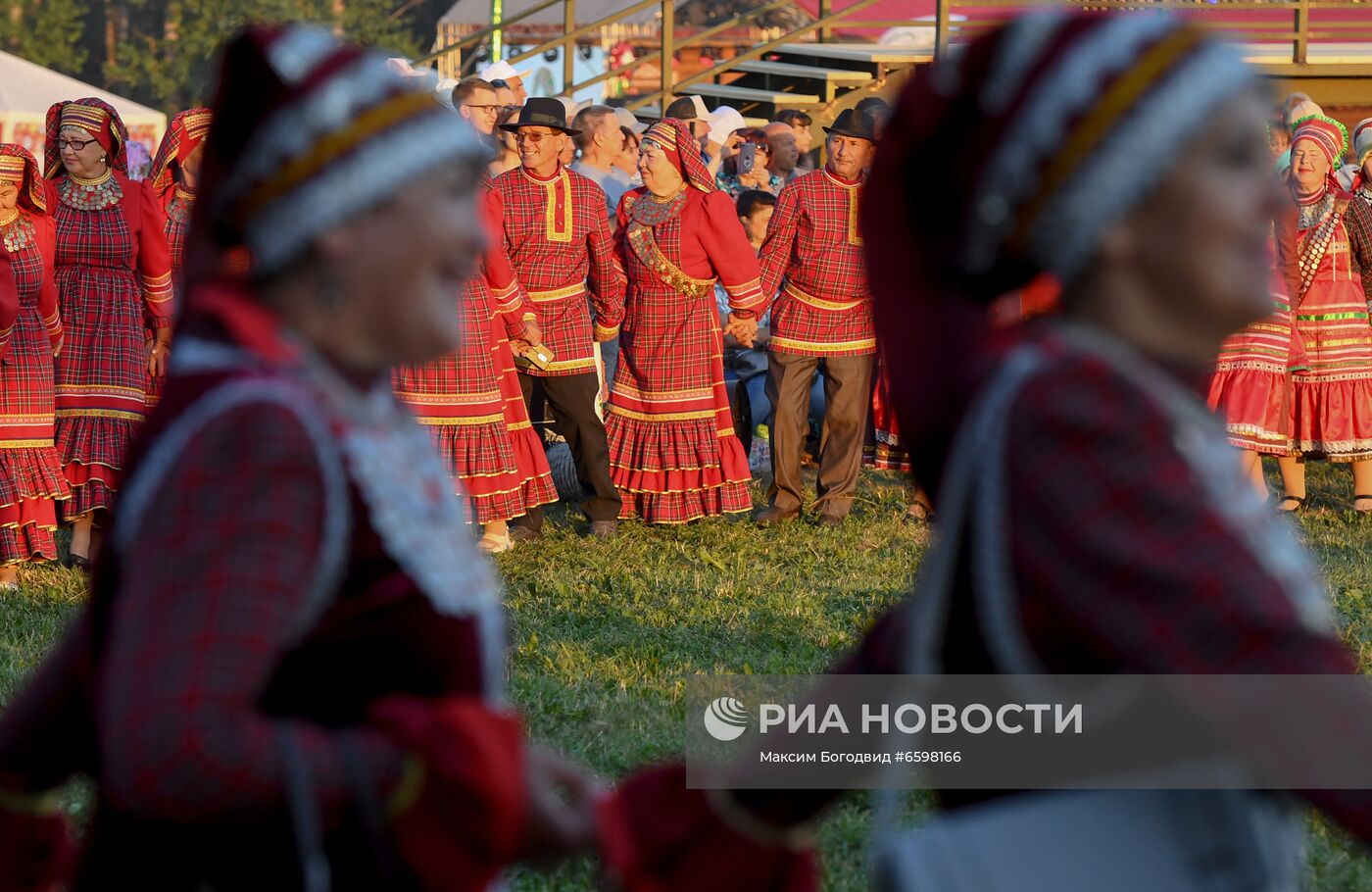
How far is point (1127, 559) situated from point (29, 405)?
6.55 meters

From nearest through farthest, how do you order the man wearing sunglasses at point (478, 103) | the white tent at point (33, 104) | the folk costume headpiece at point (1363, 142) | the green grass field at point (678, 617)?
1. the green grass field at point (678, 617)
2. the folk costume headpiece at point (1363, 142)
3. the man wearing sunglasses at point (478, 103)
4. the white tent at point (33, 104)

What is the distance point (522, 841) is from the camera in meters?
1.49

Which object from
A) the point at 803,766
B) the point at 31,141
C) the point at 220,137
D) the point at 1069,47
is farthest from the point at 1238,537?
the point at 31,141

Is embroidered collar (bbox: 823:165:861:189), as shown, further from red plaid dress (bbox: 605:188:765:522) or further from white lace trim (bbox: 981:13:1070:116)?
white lace trim (bbox: 981:13:1070:116)

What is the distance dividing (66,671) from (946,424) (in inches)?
34.8

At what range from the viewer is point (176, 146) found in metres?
7.67

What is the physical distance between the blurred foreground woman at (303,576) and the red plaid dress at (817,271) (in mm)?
7051

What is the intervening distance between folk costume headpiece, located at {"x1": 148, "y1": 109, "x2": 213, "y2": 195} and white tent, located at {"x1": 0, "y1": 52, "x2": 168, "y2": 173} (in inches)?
282

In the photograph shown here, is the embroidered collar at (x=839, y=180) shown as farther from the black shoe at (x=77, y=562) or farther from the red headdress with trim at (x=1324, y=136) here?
the black shoe at (x=77, y=562)

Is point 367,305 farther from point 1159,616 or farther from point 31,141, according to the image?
point 31,141

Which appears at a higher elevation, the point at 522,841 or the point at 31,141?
the point at 31,141

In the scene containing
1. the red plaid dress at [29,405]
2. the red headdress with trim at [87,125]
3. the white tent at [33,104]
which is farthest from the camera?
the white tent at [33,104]

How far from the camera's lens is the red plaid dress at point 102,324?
7.43m

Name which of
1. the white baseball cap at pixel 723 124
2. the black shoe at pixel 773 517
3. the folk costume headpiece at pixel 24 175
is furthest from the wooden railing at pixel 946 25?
the folk costume headpiece at pixel 24 175
